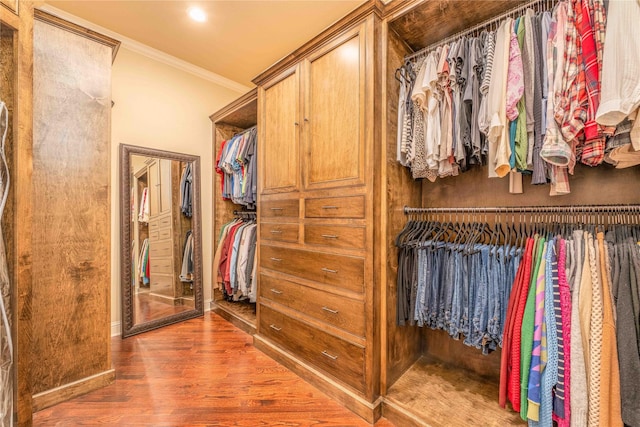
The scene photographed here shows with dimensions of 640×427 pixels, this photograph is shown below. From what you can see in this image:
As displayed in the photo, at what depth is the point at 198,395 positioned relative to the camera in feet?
5.72

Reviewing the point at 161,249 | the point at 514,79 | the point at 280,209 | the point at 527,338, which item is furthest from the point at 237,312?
the point at 514,79

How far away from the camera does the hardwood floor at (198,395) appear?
155cm

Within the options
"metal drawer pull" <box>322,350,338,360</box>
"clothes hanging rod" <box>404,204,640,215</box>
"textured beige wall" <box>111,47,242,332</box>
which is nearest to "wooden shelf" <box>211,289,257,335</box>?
"textured beige wall" <box>111,47,242,332</box>

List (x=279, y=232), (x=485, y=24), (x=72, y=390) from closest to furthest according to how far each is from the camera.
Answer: (x=485, y=24), (x=72, y=390), (x=279, y=232)

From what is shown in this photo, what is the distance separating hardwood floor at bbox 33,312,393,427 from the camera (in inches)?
60.9

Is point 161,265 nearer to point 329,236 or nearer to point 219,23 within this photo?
point 329,236

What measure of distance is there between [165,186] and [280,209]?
4.64 ft

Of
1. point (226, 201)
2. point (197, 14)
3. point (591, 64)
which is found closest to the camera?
point (591, 64)

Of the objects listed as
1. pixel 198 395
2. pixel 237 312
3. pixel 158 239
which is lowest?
pixel 198 395

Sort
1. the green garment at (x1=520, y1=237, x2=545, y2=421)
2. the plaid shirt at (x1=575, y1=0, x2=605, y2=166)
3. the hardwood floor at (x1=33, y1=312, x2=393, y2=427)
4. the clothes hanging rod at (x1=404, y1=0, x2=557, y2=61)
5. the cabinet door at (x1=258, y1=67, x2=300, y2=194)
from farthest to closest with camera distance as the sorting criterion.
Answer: the cabinet door at (x1=258, y1=67, x2=300, y2=194), the hardwood floor at (x1=33, y1=312, x2=393, y2=427), the clothes hanging rod at (x1=404, y1=0, x2=557, y2=61), the green garment at (x1=520, y1=237, x2=545, y2=421), the plaid shirt at (x1=575, y1=0, x2=605, y2=166)

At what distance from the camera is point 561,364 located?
1166 millimetres

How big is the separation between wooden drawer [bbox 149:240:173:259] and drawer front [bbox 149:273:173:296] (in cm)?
19

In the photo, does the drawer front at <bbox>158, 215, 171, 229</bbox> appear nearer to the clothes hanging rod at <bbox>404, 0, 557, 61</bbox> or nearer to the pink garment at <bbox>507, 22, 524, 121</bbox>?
the clothes hanging rod at <bbox>404, 0, 557, 61</bbox>

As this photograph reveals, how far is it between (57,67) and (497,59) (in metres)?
2.40
